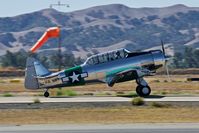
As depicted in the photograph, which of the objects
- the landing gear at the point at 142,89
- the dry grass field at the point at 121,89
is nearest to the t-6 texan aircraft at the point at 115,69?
the landing gear at the point at 142,89

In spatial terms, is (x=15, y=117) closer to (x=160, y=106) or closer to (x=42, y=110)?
(x=42, y=110)

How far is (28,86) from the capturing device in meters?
43.0

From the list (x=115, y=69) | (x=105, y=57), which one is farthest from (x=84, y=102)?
(x=105, y=57)

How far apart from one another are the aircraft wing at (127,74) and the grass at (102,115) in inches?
297

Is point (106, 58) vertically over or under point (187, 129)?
over

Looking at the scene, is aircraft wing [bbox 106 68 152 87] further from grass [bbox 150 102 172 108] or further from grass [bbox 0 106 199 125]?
grass [bbox 0 106 199 125]

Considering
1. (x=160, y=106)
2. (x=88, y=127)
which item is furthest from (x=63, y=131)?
(x=160, y=106)

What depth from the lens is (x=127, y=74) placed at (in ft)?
135

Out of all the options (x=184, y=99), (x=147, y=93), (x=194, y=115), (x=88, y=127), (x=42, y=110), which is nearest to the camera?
(x=88, y=127)

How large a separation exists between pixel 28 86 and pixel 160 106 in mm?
12532

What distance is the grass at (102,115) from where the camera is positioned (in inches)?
1109

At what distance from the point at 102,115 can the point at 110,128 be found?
5.98 meters

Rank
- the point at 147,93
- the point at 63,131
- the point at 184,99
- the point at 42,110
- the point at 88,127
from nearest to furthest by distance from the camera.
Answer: the point at 63,131 → the point at 88,127 → the point at 42,110 → the point at 184,99 → the point at 147,93

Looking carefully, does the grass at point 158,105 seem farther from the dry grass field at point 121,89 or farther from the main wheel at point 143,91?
the dry grass field at point 121,89
